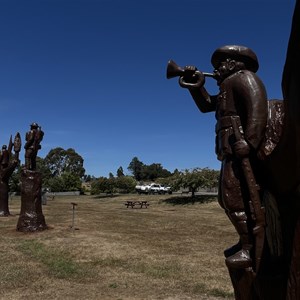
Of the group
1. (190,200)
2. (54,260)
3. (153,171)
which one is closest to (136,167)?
(153,171)

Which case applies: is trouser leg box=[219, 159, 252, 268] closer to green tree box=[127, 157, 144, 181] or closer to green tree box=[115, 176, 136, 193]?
green tree box=[115, 176, 136, 193]

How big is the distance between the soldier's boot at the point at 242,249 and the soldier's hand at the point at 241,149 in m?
0.47

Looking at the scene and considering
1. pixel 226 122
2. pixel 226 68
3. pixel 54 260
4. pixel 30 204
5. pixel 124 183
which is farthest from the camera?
pixel 124 183

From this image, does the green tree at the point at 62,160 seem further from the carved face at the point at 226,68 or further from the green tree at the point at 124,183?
the carved face at the point at 226,68

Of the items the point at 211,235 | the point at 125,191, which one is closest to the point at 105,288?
the point at 211,235

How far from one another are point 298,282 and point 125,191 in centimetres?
4725

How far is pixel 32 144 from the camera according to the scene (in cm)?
1488

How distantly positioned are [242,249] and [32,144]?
12.6 meters

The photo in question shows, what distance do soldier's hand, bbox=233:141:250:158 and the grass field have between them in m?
3.84

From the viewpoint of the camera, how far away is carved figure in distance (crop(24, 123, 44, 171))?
14.6 m

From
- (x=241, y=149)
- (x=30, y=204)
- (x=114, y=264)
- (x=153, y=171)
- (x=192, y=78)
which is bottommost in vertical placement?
(x=114, y=264)

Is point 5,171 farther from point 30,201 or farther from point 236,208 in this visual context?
point 236,208

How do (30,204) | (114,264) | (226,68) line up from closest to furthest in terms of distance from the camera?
(226,68) → (114,264) → (30,204)

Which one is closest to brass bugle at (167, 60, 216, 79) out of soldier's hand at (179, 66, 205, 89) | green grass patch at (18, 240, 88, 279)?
soldier's hand at (179, 66, 205, 89)
